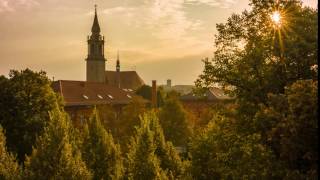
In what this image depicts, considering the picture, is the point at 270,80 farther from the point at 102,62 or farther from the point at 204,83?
the point at 102,62

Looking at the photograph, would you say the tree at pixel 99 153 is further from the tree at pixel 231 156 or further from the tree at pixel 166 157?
the tree at pixel 231 156

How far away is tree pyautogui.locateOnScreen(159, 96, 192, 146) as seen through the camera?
56.0 metres

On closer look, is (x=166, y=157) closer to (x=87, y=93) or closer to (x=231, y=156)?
(x=231, y=156)

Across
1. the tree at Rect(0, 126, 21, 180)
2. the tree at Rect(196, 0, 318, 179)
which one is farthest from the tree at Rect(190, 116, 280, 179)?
the tree at Rect(0, 126, 21, 180)

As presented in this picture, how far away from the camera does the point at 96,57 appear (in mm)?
123250

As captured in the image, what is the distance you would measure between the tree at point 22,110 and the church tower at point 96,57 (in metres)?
82.7

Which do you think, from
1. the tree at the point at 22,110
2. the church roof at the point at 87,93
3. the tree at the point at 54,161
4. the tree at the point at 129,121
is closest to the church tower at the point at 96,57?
the church roof at the point at 87,93

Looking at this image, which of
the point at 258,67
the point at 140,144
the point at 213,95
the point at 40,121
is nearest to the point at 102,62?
the point at 213,95

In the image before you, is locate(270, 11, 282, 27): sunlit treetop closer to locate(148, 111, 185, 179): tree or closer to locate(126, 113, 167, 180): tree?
locate(126, 113, 167, 180): tree

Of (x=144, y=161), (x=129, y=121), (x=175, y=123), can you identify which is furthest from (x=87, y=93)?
(x=144, y=161)

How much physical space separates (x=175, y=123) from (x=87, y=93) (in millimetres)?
23648

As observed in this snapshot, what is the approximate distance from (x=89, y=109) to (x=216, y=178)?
48.2m

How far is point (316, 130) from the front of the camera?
1350 centimetres

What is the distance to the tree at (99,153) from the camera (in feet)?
101
